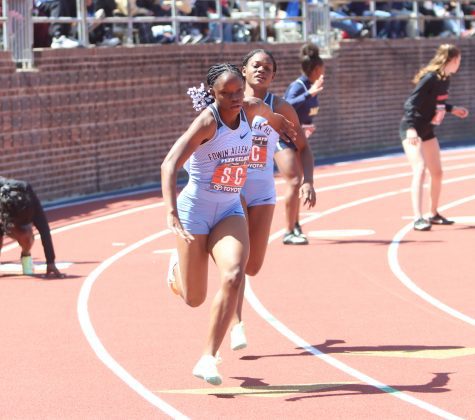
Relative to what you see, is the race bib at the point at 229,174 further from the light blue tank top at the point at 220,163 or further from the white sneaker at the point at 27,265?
the white sneaker at the point at 27,265

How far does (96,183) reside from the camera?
21.2 metres

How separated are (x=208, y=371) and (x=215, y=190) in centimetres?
119

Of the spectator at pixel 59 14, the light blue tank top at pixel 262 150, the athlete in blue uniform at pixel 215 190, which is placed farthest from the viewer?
the spectator at pixel 59 14

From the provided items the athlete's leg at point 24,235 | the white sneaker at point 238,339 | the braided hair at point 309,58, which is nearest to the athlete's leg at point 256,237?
the white sneaker at point 238,339

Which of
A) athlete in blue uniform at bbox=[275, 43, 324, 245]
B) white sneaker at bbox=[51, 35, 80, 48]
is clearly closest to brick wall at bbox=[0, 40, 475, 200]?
white sneaker at bbox=[51, 35, 80, 48]

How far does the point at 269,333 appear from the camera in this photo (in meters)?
9.98

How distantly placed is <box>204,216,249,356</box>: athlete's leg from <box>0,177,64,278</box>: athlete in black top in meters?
4.50

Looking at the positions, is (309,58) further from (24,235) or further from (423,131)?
(24,235)

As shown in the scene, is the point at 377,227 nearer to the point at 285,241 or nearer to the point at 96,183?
the point at 285,241

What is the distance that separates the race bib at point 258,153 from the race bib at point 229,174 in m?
1.47

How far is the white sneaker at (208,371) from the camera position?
778cm

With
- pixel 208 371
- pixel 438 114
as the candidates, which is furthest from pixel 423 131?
pixel 208 371

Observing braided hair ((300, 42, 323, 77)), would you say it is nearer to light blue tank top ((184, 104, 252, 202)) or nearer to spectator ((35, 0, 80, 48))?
spectator ((35, 0, 80, 48))

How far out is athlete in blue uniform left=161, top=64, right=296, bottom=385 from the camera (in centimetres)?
805
